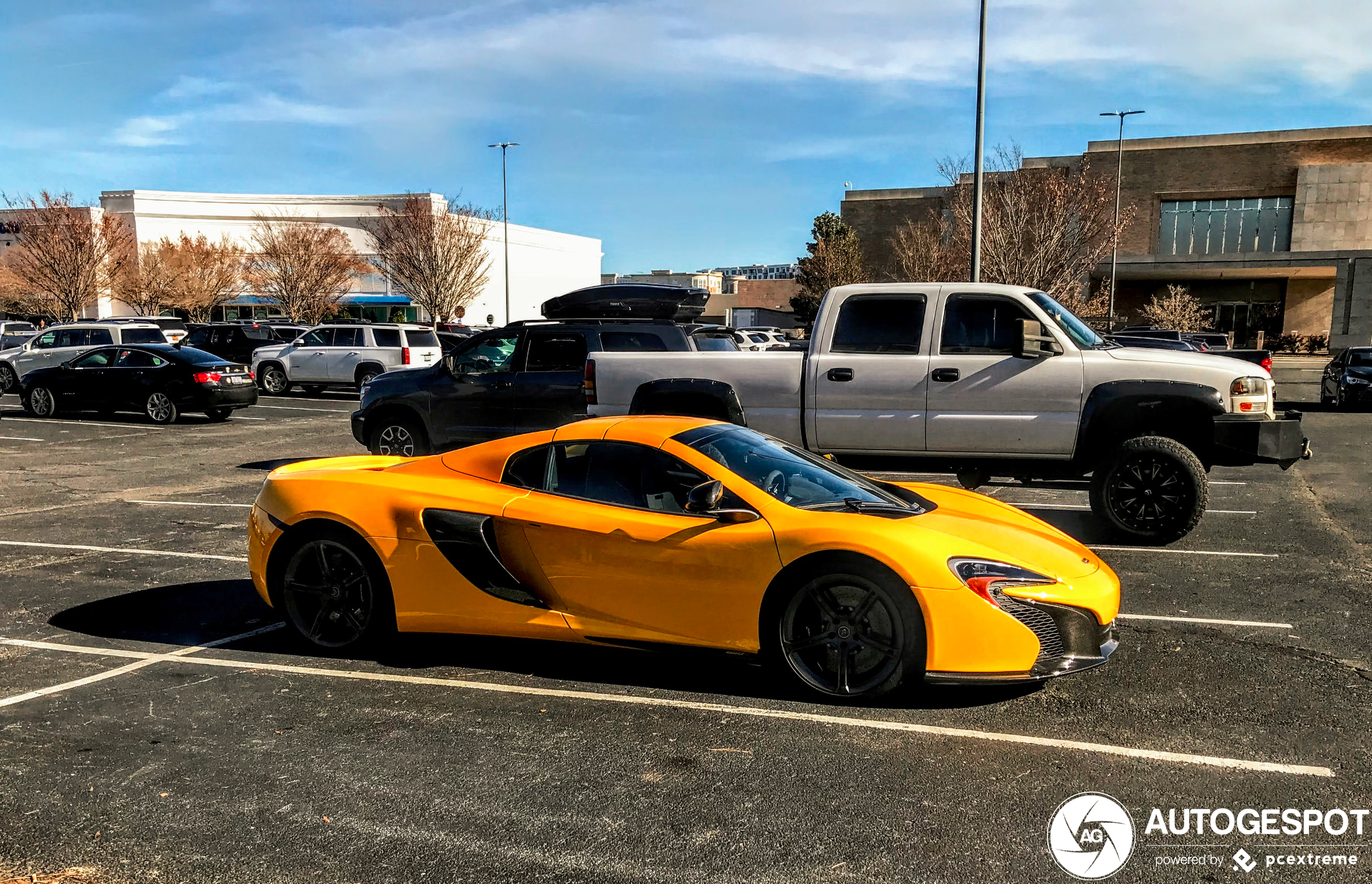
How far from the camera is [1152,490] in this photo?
8.26 m

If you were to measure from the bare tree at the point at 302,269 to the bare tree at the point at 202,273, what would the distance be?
1.18 m

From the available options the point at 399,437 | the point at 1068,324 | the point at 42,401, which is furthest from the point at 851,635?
the point at 42,401

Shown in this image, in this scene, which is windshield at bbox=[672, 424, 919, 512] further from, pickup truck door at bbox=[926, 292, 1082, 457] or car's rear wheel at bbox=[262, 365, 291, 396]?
car's rear wheel at bbox=[262, 365, 291, 396]

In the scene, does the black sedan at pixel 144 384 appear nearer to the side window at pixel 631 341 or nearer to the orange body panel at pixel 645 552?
the side window at pixel 631 341

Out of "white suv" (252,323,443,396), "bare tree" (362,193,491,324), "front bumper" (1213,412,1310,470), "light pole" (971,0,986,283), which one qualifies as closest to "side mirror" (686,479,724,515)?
"front bumper" (1213,412,1310,470)

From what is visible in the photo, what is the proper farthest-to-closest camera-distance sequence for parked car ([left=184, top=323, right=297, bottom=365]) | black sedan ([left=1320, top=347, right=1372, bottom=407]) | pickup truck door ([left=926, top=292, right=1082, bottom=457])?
parked car ([left=184, top=323, right=297, bottom=365]), black sedan ([left=1320, top=347, right=1372, bottom=407]), pickup truck door ([left=926, top=292, right=1082, bottom=457])

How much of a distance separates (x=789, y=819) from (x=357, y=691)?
95.6 inches

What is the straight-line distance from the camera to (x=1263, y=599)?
667 centimetres

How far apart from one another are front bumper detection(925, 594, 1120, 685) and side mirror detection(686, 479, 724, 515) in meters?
1.25

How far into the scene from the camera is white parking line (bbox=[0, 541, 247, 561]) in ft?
26.0

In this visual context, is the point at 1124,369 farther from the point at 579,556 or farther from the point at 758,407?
the point at 579,556

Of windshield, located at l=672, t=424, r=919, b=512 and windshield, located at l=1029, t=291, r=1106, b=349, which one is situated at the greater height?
windshield, located at l=1029, t=291, r=1106, b=349

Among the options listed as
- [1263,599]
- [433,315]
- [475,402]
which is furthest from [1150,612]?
[433,315]

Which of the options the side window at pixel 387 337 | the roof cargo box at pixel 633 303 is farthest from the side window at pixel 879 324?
the side window at pixel 387 337
